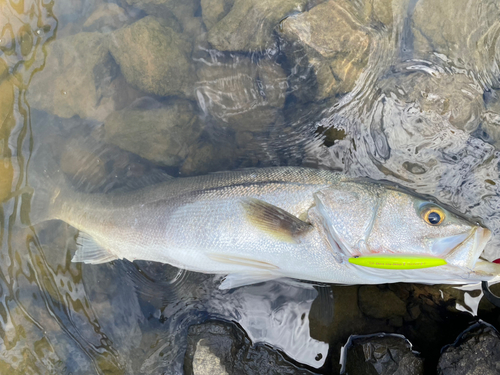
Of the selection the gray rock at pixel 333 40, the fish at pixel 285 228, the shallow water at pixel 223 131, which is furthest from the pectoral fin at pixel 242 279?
the gray rock at pixel 333 40

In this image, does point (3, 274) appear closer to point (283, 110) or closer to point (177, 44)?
point (177, 44)

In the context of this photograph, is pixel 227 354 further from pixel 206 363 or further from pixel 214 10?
pixel 214 10

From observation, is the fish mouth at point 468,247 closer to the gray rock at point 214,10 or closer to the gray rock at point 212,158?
the gray rock at point 212,158

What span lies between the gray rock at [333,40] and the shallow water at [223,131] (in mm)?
13

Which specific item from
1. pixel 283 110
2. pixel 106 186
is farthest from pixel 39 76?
pixel 283 110

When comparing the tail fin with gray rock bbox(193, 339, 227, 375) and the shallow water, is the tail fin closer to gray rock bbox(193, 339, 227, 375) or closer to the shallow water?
the shallow water

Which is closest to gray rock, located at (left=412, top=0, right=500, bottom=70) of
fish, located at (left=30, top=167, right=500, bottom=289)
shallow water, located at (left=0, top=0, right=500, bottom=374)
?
shallow water, located at (left=0, top=0, right=500, bottom=374)

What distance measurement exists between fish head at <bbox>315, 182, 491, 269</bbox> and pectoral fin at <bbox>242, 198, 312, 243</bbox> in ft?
0.66

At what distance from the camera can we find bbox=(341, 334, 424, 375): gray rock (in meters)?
2.41

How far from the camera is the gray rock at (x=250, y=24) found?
2928mm

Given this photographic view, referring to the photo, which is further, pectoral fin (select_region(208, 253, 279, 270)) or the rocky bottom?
pectoral fin (select_region(208, 253, 279, 270))

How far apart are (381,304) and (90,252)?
2668mm

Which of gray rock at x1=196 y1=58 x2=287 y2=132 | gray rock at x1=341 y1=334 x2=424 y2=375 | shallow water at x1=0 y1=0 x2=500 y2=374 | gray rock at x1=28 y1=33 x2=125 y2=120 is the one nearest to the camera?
gray rock at x1=341 y1=334 x2=424 y2=375

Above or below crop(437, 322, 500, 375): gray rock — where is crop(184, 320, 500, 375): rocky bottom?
below
